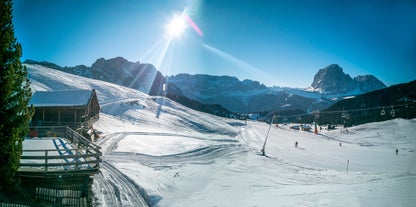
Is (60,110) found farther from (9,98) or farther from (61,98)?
(9,98)

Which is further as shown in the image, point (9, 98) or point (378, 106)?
point (378, 106)

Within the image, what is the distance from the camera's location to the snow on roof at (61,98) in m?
35.0

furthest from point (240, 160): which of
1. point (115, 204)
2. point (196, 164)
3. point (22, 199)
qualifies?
point (22, 199)

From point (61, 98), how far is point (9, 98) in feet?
98.5

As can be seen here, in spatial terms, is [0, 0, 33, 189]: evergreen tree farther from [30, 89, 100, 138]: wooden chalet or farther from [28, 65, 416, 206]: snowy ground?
[30, 89, 100, 138]: wooden chalet

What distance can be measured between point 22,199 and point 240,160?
27.8 m

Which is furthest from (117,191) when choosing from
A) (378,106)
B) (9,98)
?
(378,106)

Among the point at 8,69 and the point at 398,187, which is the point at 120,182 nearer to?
the point at 8,69

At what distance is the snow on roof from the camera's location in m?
35.0

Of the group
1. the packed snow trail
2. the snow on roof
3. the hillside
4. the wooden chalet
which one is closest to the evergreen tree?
the packed snow trail

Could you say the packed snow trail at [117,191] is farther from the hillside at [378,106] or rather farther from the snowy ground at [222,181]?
the hillside at [378,106]

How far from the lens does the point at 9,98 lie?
9.88m

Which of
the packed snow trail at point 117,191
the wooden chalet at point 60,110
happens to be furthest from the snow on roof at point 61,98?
the packed snow trail at point 117,191

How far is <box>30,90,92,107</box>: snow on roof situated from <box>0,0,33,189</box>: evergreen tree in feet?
88.5
